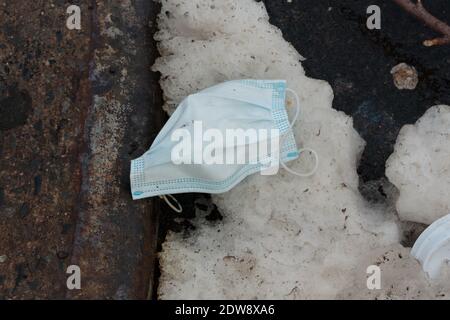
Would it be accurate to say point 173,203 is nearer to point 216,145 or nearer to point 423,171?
point 216,145

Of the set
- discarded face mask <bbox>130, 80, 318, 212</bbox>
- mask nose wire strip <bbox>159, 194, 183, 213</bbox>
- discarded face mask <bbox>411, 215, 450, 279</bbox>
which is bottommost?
discarded face mask <bbox>411, 215, 450, 279</bbox>

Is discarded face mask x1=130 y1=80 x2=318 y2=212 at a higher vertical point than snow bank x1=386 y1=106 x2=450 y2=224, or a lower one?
higher

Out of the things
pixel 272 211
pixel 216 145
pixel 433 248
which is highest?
pixel 216 145

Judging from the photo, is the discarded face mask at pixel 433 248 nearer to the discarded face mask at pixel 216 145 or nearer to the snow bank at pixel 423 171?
the snow bank at pixel 423 171

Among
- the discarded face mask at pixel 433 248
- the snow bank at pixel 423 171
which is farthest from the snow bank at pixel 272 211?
the snow bank at pixel 423 171

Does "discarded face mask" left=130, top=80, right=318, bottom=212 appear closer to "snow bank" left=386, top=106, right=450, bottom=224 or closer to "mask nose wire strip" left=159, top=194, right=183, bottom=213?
"mask nose wire strip" left=159, top=194, right=183, bottom=213

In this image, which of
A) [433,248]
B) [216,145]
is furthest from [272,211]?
[433,248]

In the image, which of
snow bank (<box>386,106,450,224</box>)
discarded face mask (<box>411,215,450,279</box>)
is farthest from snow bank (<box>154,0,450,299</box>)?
snow bank (<box>386,106,450,224</box>)
